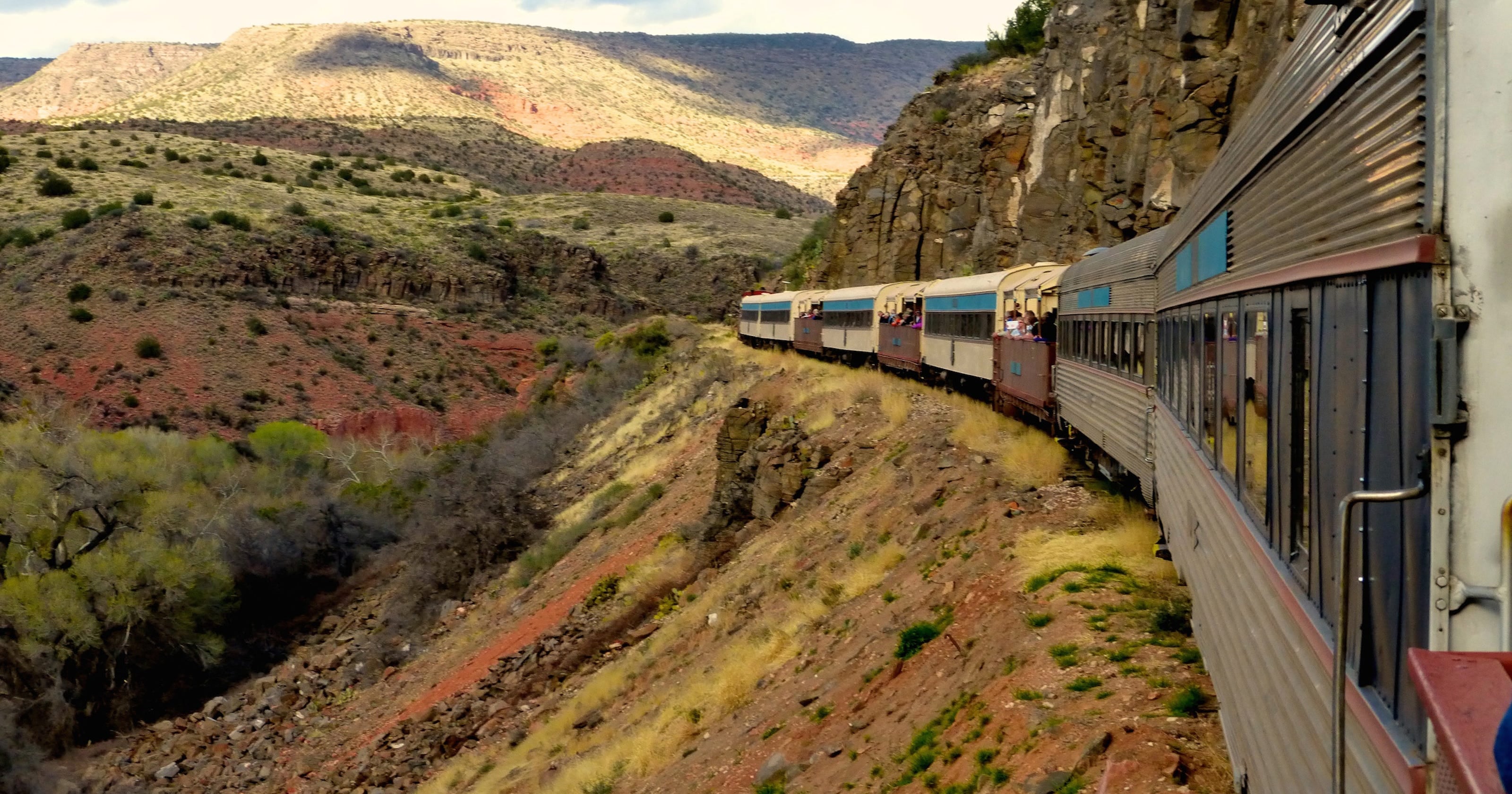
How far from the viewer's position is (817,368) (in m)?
38.8

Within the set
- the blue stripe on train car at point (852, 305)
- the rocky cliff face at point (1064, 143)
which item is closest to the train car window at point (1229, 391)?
the rocky cliff face at point (1064, 143)

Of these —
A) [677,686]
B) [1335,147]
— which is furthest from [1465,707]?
[677,686]

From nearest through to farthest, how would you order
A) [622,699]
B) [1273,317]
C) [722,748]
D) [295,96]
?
[1273,317] < [722,748] < [622,699] < [295,96]

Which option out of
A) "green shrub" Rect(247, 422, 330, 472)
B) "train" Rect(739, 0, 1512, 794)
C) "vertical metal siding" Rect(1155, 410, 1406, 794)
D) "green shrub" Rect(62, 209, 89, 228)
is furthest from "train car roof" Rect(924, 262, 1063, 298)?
"green shrub" Rect(62, 209, 89, 228)

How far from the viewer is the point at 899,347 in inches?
1271

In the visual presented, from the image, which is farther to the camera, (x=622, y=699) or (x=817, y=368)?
(x=817, y=368)

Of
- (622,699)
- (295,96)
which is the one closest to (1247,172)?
(622,699)

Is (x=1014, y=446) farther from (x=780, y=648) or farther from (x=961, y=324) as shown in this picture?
(x=961, y=324)

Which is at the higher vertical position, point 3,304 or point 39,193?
point 39,193

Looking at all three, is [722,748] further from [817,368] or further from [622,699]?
[817,368]

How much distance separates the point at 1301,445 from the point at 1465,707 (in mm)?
2204

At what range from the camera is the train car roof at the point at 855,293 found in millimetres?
35691

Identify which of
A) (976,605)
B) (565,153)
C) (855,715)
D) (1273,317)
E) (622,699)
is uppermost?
(565,153)

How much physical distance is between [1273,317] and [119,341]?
6276 centimetres
